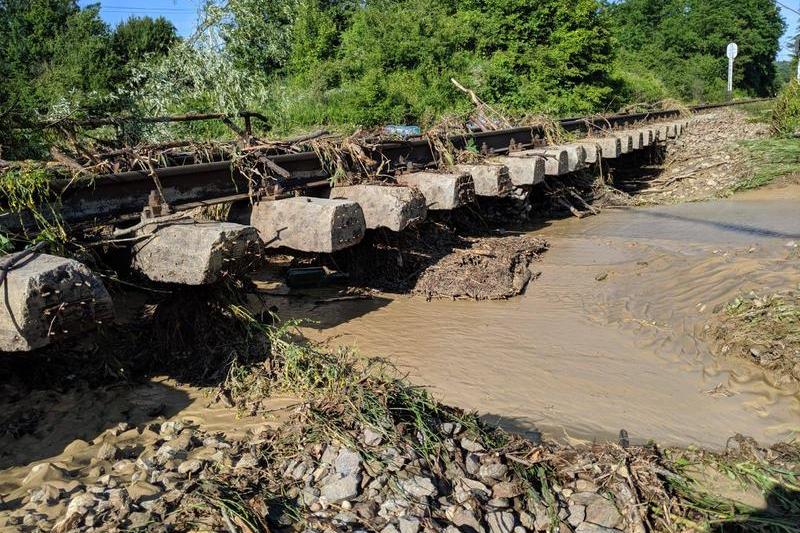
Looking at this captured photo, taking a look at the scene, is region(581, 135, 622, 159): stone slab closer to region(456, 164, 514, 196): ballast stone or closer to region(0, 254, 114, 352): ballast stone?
region(456, 164, 514, 196): ballast stone

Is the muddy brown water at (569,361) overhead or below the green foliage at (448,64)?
below

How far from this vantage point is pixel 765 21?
162 feet

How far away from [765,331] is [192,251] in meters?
4.77

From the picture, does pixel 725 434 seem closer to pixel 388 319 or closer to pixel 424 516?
pixel 424 516

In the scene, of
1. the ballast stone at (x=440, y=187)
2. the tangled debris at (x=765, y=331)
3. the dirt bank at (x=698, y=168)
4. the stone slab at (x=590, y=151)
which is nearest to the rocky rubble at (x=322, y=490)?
the tangled debris at (x=765, y=331)

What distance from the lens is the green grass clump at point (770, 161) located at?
13953 mm

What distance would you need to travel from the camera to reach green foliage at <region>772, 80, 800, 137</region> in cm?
1677

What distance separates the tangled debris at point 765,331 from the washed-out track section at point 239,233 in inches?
117

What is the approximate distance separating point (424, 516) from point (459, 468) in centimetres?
47

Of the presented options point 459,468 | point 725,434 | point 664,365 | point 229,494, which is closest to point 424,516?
point 459,468

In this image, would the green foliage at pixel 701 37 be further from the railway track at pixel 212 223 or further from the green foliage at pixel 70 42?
the railway track at pixel 212 223

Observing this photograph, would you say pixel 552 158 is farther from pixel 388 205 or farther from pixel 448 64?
pixel 448 64

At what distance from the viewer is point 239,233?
451 centimetres

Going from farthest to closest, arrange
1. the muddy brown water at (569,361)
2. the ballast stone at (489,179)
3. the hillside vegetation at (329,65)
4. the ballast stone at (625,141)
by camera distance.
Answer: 1. the ballast stone at (625,141)
2. the hillside vegetation at (329,65)
3. the ballast stone at (489,179)
4. the muddy brown water at (569,361)
